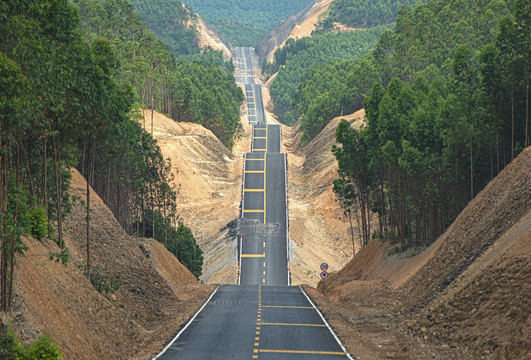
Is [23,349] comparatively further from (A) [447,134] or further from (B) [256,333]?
(A) [447,134]

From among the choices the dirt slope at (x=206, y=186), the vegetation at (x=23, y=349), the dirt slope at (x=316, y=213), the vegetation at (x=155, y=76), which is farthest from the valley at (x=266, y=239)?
the vegetation at (x=155, y=76)

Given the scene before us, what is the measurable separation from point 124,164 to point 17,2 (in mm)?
37133

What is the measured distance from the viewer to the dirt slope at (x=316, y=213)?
8824cm

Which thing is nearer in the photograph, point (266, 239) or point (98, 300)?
point (98, 300)

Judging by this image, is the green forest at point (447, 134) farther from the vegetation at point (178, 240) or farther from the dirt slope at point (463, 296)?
the vegetation at point (178, 240)

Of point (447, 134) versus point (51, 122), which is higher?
point (447, 134)

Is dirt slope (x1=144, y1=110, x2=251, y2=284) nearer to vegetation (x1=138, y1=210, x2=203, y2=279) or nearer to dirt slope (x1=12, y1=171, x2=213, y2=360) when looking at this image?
vegetation (x1=138, y1=210, x2=203, y2=279)

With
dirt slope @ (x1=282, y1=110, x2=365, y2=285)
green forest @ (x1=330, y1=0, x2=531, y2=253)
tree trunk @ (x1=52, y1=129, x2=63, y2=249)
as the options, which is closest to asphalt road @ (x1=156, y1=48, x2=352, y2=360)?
dirt slope @ (x1=282, y1=110, x2=365, y2=285)

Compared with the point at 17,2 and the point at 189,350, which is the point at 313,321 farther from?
the point at 17,2

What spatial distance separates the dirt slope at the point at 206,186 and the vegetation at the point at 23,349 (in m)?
59.2

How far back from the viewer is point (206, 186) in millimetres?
114188

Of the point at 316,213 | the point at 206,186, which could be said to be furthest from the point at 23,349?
the point at 206,186

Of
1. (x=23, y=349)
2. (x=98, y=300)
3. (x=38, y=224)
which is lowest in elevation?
(x=23, y=349)

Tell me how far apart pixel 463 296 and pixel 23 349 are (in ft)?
60.7
